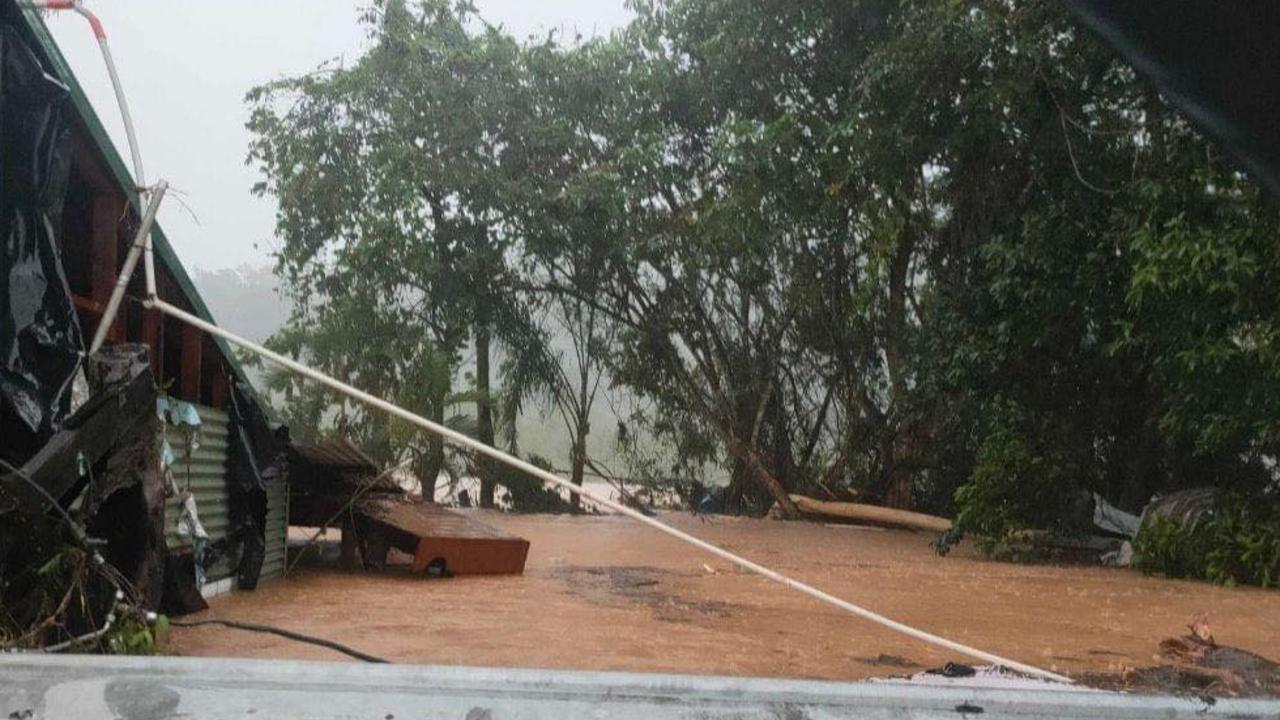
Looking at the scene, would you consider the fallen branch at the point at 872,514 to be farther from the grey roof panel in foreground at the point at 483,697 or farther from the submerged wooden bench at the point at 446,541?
the grey roof panel in foreground at the point at 483,697

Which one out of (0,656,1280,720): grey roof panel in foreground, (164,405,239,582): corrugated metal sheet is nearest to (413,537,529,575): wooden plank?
(164,405,239,582): corrugated metal sheet

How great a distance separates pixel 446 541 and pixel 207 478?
4.46ft

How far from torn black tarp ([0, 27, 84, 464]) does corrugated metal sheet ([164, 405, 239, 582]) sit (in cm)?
86

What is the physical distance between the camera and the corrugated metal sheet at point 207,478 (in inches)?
139

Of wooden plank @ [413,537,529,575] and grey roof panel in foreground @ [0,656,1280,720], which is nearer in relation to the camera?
grey roof panel in foreground @ [0,656,1280,720]

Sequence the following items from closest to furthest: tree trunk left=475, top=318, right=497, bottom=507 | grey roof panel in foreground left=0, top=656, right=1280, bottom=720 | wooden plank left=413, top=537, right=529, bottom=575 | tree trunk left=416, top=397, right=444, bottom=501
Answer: grey roof panel in foreground left=0, top=656, right=1280, bottom=720 < wooden plank left=413, top=537, right=529, bottom=575 < tree trunk left=416, top=397, right=444, bottom=501 < tree trunk left=475, top=318, right=497, bottom=507

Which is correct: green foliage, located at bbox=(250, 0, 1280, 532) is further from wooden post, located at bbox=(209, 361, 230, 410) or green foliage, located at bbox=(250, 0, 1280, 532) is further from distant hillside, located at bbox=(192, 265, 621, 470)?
wooden post, located at bbox=(209, 361, 230, 410)

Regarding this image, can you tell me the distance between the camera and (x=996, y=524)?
7023 mm

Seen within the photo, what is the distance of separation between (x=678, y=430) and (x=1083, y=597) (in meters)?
5.64

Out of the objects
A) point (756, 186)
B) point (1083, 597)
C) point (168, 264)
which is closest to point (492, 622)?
point (168, 264)

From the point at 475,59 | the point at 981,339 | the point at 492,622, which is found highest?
the point at 475,59

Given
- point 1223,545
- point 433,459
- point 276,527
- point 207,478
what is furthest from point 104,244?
point 433,459

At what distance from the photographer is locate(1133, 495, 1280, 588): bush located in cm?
570

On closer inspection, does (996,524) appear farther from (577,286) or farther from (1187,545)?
(577,286)
